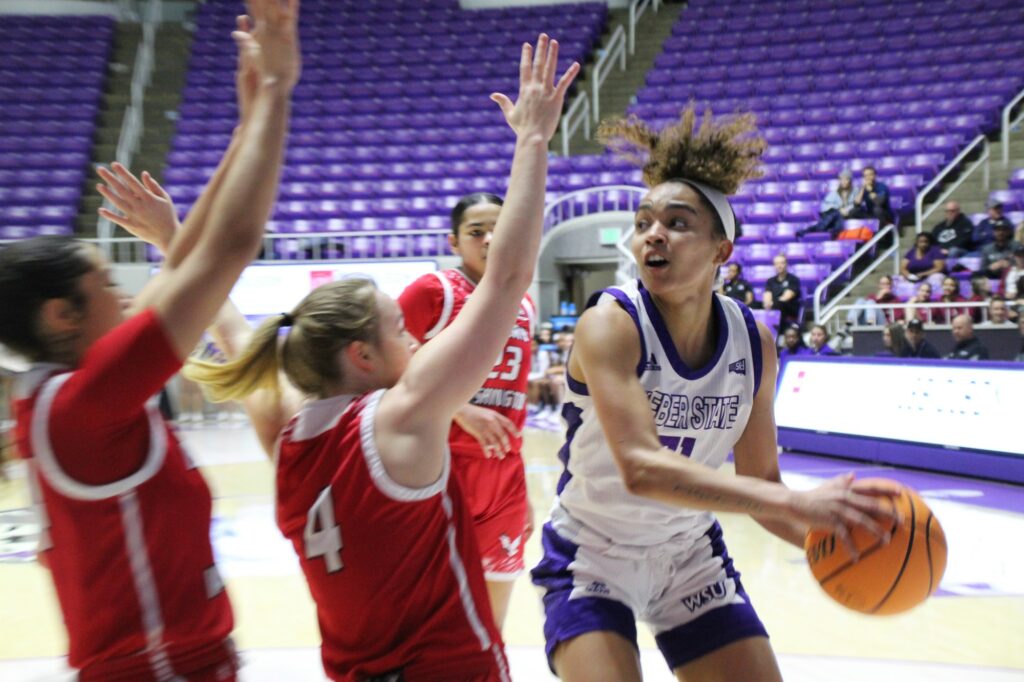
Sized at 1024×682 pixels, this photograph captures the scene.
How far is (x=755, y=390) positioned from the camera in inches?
92.3

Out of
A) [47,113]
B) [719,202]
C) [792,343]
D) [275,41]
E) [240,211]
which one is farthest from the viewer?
[47,113]

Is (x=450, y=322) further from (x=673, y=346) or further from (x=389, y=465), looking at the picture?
(x=389, y=465)

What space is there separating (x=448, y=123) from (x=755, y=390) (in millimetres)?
14276

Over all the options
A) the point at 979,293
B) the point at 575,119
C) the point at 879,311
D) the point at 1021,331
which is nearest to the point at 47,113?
the point at 575,119

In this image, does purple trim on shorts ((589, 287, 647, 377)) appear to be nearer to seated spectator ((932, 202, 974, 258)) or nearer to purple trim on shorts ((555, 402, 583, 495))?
purple trim on shorts ((555, 402, 583, 495))

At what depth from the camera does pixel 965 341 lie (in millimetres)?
7938

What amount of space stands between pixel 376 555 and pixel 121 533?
401 mm

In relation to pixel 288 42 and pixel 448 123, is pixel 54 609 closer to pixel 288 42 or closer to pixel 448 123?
pixel 288 42

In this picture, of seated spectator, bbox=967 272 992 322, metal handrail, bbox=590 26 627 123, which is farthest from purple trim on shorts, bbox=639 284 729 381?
metal handrail, bbox=590 26 627 123

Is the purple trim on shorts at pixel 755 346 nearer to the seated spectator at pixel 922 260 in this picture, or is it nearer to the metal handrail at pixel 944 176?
the seated spectator at pixel 922 260

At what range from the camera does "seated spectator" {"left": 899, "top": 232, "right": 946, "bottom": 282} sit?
10250 millimetres

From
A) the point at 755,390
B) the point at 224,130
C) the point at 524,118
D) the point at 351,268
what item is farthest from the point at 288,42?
the point at 224,130

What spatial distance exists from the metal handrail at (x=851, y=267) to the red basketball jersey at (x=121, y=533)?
9.86 meters

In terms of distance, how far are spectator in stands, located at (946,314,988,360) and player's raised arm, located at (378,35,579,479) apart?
280 inches
